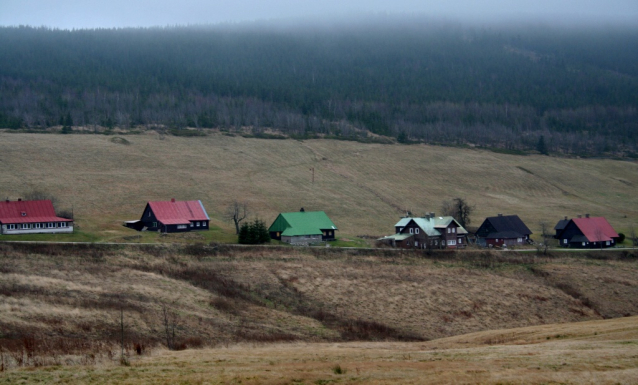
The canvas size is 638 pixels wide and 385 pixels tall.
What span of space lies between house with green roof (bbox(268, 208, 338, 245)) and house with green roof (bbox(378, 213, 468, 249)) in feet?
19.8

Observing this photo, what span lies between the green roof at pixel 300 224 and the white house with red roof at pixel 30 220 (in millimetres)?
20941

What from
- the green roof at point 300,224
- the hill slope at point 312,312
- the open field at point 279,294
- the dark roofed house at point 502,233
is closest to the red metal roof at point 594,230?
the dark roofed house at point 502,233

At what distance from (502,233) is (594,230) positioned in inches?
411

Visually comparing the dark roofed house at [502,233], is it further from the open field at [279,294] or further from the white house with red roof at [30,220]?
the white house with red roof at [30,220]

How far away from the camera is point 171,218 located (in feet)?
223

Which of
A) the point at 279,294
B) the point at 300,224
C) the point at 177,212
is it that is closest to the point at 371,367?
the point at 279,294

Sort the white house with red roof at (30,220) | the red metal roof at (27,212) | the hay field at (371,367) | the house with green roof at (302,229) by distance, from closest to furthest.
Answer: the hay field at (371,367), the white house with red roof at (30,220), the red metal roof at (27,212), the house with green roof at (302,229)

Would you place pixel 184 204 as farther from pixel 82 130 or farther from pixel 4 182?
pixel 82 130

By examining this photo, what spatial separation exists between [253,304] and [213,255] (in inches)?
471

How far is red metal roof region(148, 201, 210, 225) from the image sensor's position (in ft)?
221

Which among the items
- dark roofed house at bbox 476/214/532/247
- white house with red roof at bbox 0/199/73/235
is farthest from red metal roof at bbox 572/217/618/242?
white house with red roof at bbox 0/199/73/235

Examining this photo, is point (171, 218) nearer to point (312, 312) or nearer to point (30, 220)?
point (30, 220)

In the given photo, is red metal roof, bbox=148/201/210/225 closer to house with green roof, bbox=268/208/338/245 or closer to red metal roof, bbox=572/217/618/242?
house with green roof, bbox=268/208/338/245

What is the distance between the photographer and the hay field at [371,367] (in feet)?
69.6
